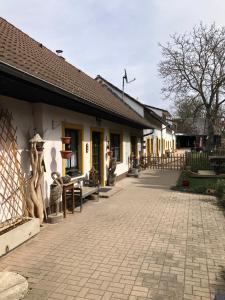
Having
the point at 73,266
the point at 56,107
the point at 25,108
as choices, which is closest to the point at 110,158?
the point at 56,107

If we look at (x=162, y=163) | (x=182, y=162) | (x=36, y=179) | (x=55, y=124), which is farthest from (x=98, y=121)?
(x=182, y=162)

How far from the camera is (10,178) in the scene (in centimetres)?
578

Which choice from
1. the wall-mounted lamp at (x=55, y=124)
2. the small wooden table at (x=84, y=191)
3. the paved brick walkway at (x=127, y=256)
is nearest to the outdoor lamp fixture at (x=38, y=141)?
the wall-mounted lamp at (x=55, y=124)

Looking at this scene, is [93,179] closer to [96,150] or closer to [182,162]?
[96,150]

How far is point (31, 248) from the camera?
5008 mm

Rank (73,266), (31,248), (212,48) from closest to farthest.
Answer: (73,266), (31,248), (212,48)

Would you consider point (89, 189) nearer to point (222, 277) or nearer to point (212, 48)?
point (222, 277)

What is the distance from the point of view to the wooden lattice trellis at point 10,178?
5535 mm

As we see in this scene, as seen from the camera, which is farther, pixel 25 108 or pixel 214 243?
pixel 25 108

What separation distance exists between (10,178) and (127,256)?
2.68 metres

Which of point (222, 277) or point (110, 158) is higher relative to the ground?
point (110, 158)

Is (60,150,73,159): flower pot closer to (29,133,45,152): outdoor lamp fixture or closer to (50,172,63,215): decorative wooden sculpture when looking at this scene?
(50,172,63,215): decorative wooden sculpture

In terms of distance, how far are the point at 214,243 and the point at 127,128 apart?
35.1ft

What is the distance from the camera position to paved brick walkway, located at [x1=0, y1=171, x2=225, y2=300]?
12.1 ft
